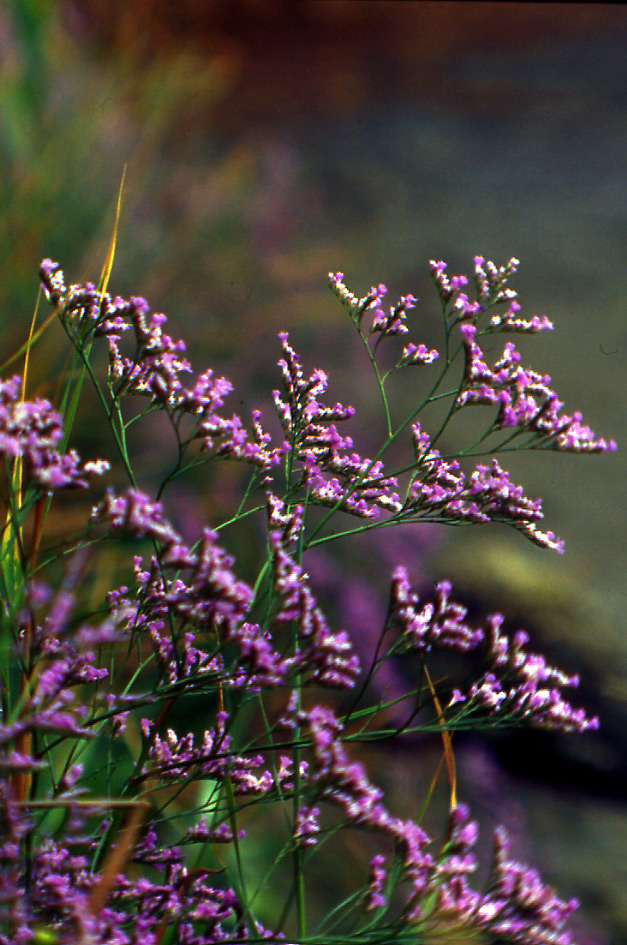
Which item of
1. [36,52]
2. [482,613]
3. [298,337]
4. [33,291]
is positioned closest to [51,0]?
[36,52]

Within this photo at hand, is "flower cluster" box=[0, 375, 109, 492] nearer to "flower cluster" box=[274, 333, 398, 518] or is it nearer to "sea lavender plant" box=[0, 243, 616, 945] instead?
"sea lavender plant" box=[0, 243, 616, 945]

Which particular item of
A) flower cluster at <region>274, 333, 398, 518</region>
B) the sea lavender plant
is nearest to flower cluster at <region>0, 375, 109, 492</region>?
the sea lavender plant

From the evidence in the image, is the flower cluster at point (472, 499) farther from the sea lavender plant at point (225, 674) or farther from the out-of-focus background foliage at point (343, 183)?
the out-of-focus background foliage at point (343, 183)

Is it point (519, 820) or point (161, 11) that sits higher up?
point (161, 11)

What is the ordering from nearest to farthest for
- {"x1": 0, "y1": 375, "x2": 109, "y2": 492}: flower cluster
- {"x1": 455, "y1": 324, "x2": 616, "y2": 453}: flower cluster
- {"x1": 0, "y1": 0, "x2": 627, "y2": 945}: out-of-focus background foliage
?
A: {"x1": 0, "y1": 375, "x2": 109, "y2": 492}: flower cluster
{"x1": 455, "y1": 324, "x2": 616, "y2": 453}: flower cluster
{"x1": 0, "y1": 0, "x2": 627, "y2": 945}: out-of-focus background foliage

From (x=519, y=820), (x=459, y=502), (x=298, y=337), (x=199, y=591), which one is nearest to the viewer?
(x=199, y=591)

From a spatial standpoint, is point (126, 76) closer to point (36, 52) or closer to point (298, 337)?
point (36, 52)

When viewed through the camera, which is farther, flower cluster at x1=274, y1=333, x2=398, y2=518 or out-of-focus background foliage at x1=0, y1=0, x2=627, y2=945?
out-of-focus background foliage at x1=0, y1=0, x2=627, y2=945

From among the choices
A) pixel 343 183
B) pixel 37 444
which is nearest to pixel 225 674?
pixel 37 444

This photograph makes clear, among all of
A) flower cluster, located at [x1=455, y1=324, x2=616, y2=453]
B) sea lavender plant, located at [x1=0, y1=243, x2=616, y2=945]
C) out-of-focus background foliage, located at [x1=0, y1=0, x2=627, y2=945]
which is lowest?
sea lavender plant, located at [x1=0, y1=243, x2=616, y2=945]
